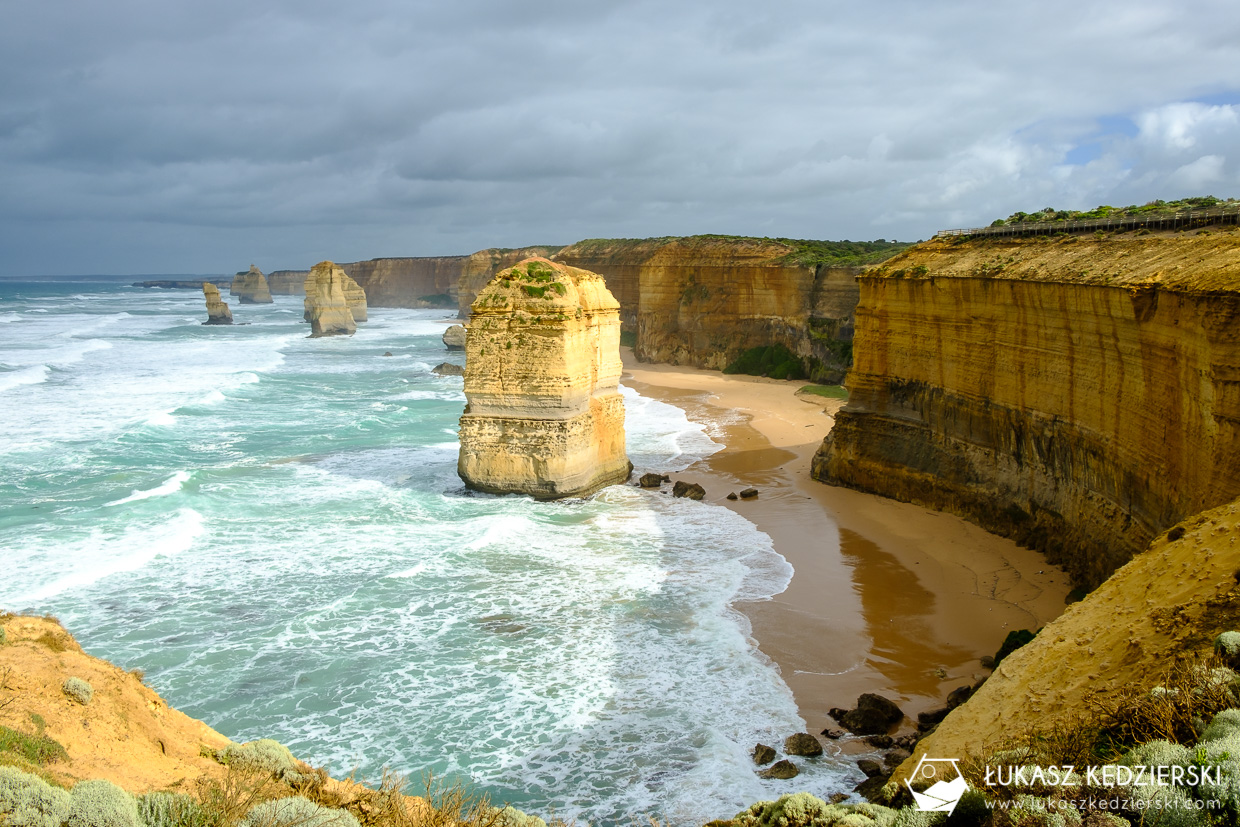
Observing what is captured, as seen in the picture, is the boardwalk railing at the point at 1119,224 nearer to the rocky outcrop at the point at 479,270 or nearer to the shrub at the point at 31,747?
the shrub at the point at 31,747

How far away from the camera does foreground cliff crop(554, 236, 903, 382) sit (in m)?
44.6

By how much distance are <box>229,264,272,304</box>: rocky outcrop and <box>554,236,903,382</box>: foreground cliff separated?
87543 millimetres

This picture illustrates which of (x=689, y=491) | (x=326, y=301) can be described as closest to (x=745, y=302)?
(x=689, y=491)

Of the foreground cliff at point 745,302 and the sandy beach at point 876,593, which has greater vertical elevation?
the foreground cliff at point 745,302

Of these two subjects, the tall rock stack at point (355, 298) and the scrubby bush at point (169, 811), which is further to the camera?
the tall rock stack at point (355, 298)

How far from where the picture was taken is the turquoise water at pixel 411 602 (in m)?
10.6

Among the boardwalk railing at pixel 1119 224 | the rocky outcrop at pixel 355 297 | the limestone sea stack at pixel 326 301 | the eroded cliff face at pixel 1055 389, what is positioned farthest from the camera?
the rocky outcrop at pixel 355 297

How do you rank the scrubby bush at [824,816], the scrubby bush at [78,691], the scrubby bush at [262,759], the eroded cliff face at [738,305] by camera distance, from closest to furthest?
the scrubby bush at [824,816]
the scrubby bush at [262,759]
the scrubby bush at [78,691]
the eroded cliff face at [738,305]

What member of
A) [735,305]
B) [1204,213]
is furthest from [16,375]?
[1204,213]

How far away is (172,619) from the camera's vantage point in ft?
45.9

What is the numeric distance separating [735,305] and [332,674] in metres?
40.9

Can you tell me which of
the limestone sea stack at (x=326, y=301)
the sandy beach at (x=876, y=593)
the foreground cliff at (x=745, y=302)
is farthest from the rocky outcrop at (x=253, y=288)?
the sandy beach at (x=876, y=593)

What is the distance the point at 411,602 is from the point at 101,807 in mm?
9848

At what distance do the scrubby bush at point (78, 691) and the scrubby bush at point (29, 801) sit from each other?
5.95 ft
